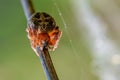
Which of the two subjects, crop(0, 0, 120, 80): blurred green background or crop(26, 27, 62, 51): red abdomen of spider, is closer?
crop(26, 27, 62, 51): red abdomen of spider

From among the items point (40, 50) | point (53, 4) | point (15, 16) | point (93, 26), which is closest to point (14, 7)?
point (15, 16)

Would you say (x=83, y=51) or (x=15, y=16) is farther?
(x=83, y=51)

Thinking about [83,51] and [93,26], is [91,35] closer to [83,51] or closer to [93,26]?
[93,26]

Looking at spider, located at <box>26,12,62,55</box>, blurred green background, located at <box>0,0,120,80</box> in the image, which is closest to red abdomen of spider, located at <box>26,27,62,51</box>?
spider, located at <box>26,12,62,55</box>

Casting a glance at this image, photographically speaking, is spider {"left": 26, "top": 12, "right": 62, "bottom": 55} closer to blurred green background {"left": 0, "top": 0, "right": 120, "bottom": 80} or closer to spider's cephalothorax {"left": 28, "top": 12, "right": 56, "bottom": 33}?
spider's cephalothorax {"left": 28, "top": 12, "right": 56, "bottom": 33}

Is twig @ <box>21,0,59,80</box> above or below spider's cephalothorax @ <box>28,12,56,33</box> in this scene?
below

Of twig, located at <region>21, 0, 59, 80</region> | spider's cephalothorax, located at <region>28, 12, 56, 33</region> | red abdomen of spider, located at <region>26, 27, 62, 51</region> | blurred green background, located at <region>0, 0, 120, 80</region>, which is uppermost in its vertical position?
blurred green background, located at <region>0, 0, 120, 80</region>

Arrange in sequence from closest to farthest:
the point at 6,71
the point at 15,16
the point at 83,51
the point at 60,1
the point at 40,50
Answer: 1. the point at 40,50
2. the point at 6,71
3. the point at 15,16
4. the point at 60,1
5. the point at 83,51

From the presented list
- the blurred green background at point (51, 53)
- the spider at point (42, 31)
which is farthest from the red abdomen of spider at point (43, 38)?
the blurred green background at point (51, 53)
